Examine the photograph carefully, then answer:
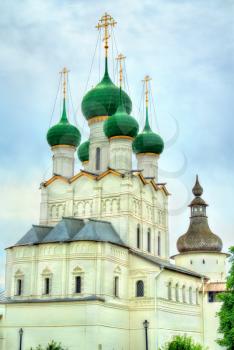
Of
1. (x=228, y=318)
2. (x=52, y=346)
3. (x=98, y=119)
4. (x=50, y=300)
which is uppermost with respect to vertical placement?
(x=98, y=119)

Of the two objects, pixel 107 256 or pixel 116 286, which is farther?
pixel 116 286

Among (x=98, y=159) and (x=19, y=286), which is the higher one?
(x=98, y=159)

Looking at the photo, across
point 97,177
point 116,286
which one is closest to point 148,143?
point 97,177

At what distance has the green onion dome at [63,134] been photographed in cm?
3534

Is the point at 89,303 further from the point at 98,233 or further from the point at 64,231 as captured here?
the point at 64,231

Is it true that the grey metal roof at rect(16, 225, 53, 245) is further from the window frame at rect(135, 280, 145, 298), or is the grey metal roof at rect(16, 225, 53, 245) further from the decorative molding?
the decorative molding

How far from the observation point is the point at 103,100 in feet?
117

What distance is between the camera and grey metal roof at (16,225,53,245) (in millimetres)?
30641

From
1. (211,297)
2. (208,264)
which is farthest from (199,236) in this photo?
(211,297)

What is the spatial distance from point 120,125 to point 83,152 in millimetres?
6761

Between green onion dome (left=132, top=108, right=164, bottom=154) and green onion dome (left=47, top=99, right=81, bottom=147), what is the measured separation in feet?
12.8

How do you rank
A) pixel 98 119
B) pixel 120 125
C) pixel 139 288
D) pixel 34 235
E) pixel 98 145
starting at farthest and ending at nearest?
pixel 98 119 → pixel 98 145 → pixel 120 125 → pixel 139 288 → pixel 34 235

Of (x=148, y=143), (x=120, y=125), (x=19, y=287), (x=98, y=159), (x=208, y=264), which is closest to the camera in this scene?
(x=19, y=287)

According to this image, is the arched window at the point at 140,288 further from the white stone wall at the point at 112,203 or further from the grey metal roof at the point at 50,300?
the grey metal roof at the point at 50,300
